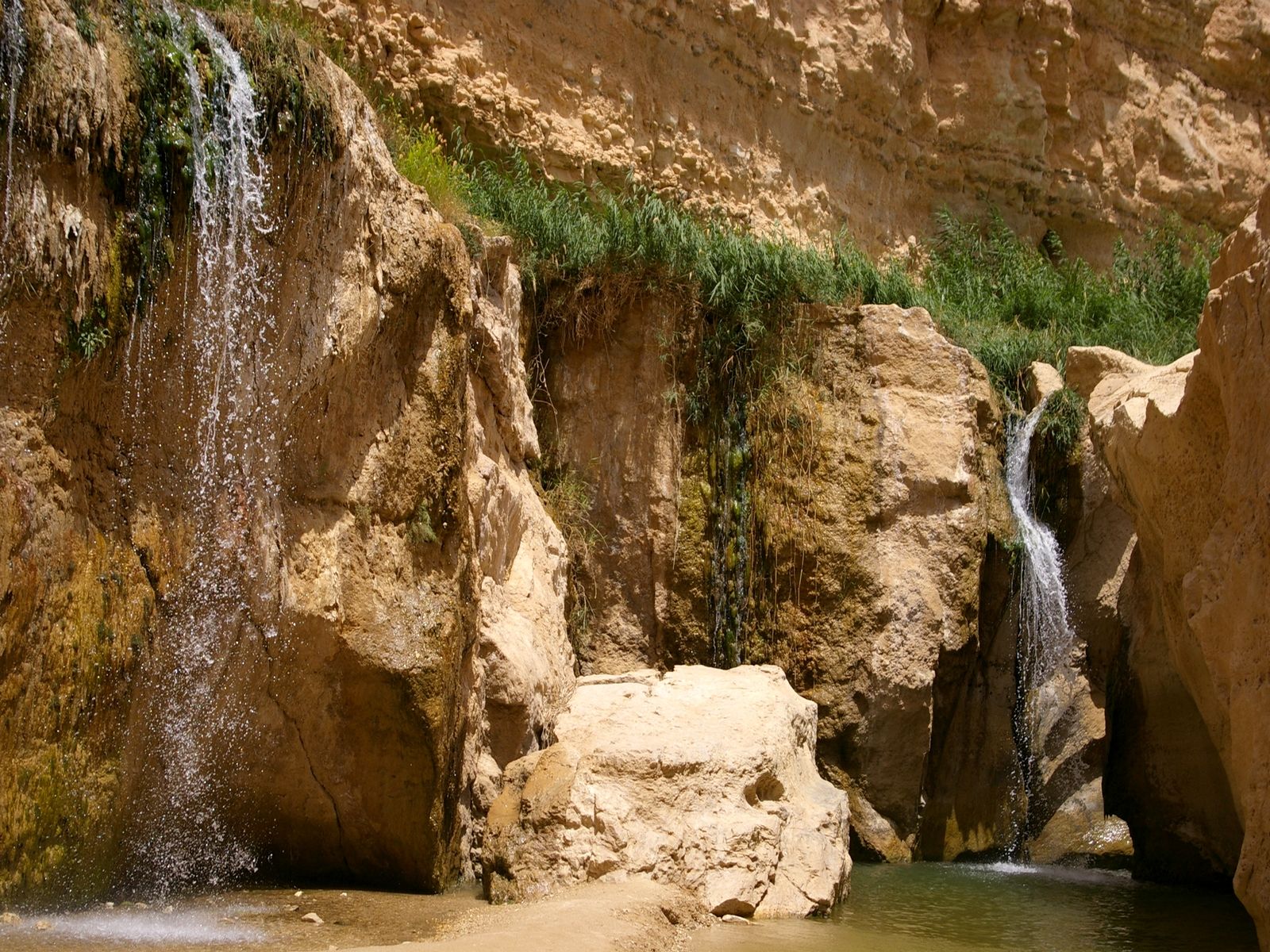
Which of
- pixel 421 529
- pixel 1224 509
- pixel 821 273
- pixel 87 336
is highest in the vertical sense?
pixel 821 273

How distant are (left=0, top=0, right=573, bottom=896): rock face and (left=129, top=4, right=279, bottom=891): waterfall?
20 mm

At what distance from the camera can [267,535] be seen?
6.20m

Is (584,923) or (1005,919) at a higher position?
(584,923)

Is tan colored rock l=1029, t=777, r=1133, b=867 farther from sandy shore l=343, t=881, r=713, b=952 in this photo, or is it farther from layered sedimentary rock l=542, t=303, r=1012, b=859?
sandy shore l=343, t=881, r=713, b=952

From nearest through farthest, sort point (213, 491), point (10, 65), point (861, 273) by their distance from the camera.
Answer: point (10, 65), point (213, 491), point (861, 273)

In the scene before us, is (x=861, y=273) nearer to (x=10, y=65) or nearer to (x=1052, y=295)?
(x=1052, y=295)

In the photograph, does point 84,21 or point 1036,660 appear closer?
point 84,21

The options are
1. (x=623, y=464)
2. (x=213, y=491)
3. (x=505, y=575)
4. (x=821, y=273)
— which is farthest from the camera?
(x=821, y=273)

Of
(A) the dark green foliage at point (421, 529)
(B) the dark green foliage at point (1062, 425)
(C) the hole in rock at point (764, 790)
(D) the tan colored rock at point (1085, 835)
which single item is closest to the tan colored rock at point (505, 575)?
(A) the dark green foliage at point (421, 529)

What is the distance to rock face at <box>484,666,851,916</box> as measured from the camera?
6.40 m

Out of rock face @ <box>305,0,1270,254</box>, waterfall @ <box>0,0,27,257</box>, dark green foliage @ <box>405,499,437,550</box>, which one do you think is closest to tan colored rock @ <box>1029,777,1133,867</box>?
dark green foliage @ <box>405,499,437,550</box>

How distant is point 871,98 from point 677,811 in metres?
11.2

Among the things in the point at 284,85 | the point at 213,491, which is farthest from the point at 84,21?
the point at 213,491

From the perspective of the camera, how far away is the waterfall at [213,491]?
5.95 meters
